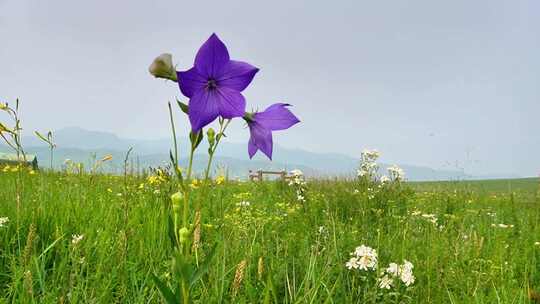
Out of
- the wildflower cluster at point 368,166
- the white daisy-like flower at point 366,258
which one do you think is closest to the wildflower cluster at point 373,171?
the wildflower cluster at point 368,166

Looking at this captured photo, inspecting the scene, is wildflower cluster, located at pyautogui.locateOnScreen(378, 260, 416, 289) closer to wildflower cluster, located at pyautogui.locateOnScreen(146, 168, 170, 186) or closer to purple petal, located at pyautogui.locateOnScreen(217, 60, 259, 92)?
wildflower cluster, located at pyautogui.locateOnScreen(146, 168, 170, 186)

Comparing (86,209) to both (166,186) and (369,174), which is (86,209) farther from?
(369,174)

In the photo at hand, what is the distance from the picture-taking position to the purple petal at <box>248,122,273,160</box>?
1.46 meters

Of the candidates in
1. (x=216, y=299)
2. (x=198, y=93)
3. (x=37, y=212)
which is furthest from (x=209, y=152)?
(x=37, y=212)

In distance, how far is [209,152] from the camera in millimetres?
1358

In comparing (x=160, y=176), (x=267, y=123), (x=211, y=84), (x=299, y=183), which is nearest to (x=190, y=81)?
(x=211, y=84)

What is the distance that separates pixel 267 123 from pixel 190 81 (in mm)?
319

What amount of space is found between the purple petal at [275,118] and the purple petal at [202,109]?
217mm

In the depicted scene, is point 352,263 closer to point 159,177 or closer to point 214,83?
point 214,83

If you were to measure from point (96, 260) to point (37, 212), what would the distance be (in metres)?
0.85

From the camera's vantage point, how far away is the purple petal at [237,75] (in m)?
1.35

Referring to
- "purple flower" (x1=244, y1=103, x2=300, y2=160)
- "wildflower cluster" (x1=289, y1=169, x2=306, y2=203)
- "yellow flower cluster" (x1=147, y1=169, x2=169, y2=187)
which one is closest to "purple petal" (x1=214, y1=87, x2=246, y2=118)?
"purple flower" (x1=244, y1=103, x2=300, y2=160)

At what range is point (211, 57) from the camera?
4.35 feet

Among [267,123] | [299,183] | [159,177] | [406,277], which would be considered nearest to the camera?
[267,123]
